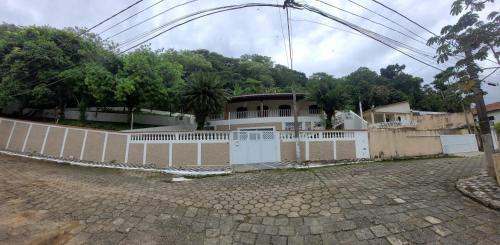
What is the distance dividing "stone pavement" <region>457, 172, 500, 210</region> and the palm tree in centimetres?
1206

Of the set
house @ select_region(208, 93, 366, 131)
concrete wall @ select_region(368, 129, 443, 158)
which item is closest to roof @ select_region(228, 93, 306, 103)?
house @ select_region(208, 93, 366, 131)

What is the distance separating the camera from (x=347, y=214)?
4.04 metres

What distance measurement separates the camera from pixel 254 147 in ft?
34.8

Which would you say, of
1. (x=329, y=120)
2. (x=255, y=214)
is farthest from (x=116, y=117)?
(x=255, y=214)

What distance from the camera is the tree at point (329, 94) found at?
15095 mm

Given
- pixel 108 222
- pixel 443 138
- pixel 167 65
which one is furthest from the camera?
pixel 167 65

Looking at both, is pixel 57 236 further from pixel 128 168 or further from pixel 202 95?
pixel 202 95

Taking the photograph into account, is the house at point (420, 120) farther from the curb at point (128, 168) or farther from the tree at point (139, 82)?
the tree at point (139, 82)

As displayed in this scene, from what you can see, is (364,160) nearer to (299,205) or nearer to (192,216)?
(299,205)

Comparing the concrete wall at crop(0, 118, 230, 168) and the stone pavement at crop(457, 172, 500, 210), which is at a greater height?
the concrete wall at crop(0, 118, 230, 168)

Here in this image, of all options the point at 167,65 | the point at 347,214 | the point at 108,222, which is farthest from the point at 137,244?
the point at 167,65

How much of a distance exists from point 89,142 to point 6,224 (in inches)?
339

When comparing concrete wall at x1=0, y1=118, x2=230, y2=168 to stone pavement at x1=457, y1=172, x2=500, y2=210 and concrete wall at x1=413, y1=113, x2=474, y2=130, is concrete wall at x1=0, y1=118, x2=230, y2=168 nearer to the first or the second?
stone pavement at x1=457, y1=172, x2=500, y2=210

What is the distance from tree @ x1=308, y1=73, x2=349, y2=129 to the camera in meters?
15.1
